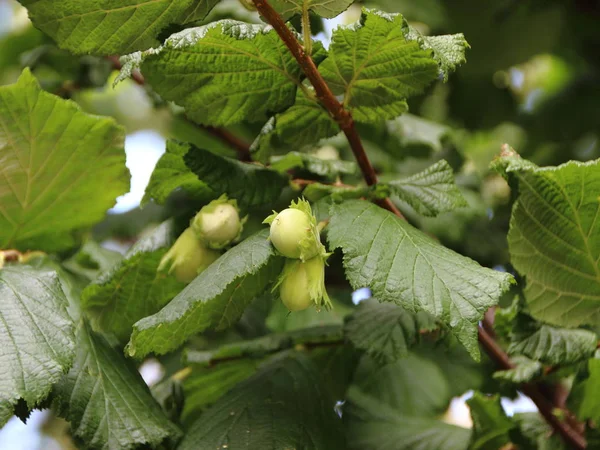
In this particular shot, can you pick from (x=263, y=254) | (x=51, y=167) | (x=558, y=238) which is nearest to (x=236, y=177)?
(x=263, y=254)

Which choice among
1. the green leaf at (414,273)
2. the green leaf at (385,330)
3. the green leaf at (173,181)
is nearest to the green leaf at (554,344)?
the green leaf at (385,330)

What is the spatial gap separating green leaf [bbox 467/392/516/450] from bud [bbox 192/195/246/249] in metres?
0.42

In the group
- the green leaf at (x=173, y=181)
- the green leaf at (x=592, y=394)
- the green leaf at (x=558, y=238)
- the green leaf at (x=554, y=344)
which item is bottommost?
the green leaf at (x=592, y=394)

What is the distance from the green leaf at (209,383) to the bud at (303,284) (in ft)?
1.23

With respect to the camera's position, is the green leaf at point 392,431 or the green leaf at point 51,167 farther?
the green leaf at point 392,431

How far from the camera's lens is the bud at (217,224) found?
82cm

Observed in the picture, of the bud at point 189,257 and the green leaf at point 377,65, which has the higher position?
the green leaf at point 377,65

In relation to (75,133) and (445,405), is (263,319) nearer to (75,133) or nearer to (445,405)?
(445,405)

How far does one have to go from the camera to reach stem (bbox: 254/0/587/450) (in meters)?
0.74

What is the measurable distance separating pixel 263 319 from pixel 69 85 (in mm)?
626

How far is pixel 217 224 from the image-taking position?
32.0 inches

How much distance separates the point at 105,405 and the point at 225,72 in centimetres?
40

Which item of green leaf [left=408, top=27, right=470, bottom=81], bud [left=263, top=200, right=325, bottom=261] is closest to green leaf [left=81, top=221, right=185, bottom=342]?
bud [left=263, top=200, right=325, bottom=261]

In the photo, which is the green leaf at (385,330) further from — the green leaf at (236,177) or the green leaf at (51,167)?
the green leaf at (51,167)
